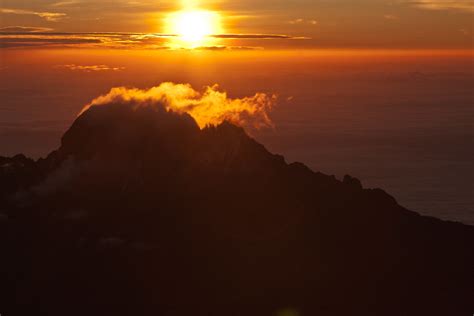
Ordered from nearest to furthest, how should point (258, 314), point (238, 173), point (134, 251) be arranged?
point (258, 314) < point (134, 251) < point (238, 173)

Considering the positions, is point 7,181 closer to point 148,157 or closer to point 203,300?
point 148,157

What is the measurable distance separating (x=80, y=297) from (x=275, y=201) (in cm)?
3395

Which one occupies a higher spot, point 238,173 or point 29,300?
point 238,173

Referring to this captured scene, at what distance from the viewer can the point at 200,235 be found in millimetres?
131125

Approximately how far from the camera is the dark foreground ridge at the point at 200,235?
122 metres

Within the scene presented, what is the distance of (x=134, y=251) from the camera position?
129 metres

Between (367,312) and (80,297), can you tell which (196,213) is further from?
(367,312)

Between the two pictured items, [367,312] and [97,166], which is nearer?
[367,312]

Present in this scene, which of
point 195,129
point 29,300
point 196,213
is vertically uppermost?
point 195,129

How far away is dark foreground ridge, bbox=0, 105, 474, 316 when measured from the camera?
121500 millimetres

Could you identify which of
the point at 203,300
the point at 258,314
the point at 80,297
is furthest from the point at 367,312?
the point at 80,297

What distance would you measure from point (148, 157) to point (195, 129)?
351 inches

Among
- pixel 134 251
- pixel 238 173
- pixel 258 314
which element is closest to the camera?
pixel 258 314

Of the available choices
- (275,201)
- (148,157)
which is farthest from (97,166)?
(275,201)
